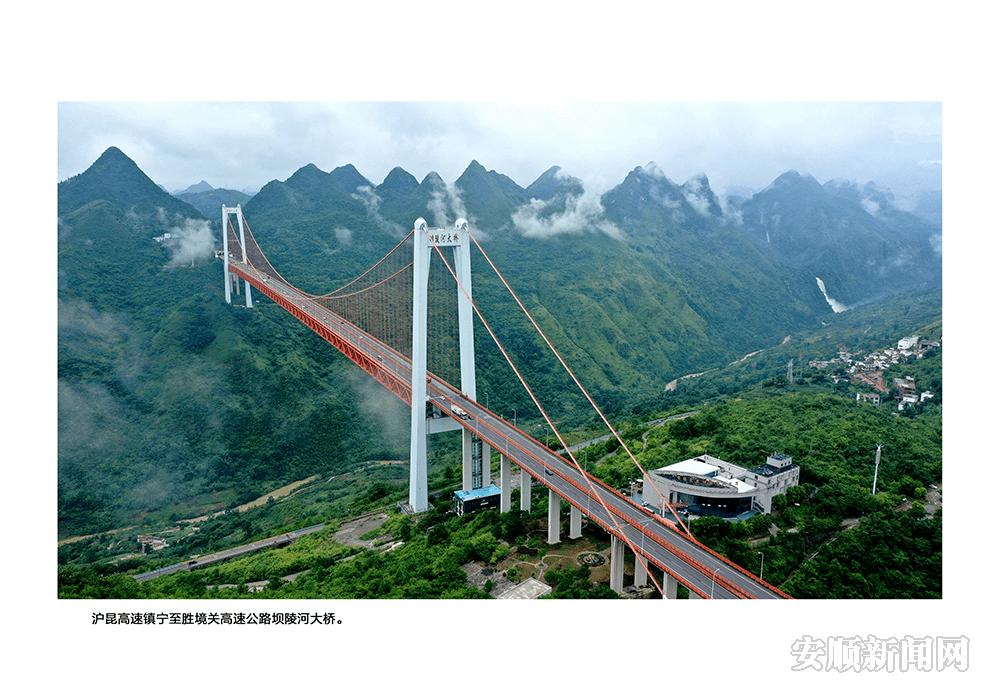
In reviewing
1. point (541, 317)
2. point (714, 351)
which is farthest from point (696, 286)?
point (541, 317)

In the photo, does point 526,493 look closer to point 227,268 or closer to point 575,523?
point 575,523

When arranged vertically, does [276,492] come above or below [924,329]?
below

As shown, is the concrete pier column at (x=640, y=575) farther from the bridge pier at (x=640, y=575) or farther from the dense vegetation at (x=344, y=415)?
the dense vegetation at (x=344, y=415)

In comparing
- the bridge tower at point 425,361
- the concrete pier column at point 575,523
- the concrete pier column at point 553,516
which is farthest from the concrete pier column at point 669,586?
the bridge tower at point 425,361

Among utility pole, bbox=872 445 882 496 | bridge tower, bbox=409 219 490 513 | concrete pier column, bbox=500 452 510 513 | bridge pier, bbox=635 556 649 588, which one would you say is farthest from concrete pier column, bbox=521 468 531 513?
utility pole, bbox=872 445 882 496

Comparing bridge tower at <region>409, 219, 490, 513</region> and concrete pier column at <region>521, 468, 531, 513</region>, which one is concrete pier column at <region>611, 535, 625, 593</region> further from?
bridge tower at <region>409, 219, 490, 513</region>

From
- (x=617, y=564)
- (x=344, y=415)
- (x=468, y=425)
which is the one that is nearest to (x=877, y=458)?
(x=617, y=564)

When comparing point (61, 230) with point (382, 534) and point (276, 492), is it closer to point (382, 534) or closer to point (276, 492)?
point (276, 492)
